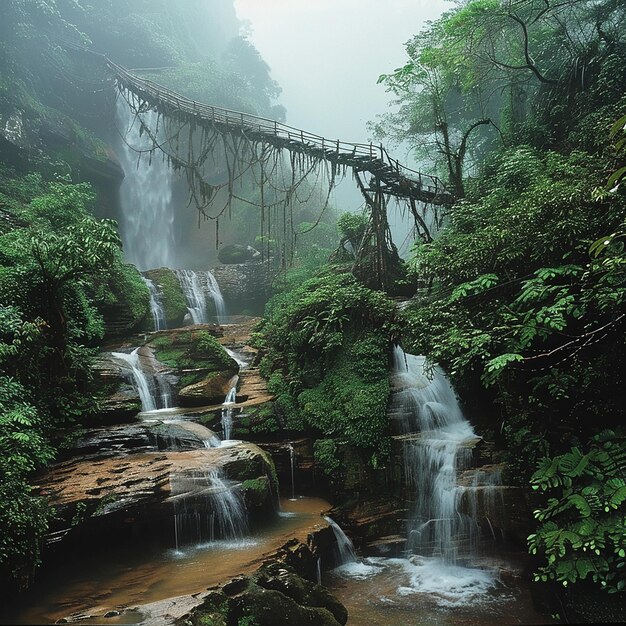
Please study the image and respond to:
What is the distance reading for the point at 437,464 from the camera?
7617mm

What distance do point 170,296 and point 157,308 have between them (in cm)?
89

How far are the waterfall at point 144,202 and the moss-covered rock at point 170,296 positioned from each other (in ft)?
27.4

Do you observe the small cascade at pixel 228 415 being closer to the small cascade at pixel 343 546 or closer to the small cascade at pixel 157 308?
the small cascade at pixel 343 546

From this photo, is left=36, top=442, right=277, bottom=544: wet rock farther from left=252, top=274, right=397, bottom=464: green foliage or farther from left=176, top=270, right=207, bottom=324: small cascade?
left=176, top=270, right=207, bottom=324: small cascade

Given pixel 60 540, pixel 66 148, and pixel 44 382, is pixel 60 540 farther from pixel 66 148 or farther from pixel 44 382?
pixel 66 148

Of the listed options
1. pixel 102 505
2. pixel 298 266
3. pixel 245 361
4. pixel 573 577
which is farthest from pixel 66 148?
pixel 573 577

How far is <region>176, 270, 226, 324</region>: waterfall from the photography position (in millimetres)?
19322

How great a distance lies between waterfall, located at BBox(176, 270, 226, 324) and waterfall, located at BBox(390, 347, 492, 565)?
39.8 ft

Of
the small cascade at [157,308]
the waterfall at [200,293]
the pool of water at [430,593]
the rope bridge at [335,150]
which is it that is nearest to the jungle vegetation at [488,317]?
the pool of water at [430,593]

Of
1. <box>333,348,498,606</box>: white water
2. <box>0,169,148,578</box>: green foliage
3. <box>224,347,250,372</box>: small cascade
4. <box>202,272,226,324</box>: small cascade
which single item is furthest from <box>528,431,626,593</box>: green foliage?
<box>202,272,226,324</box>: small cascade

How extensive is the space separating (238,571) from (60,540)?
247 centimetres

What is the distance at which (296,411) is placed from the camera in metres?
9.72

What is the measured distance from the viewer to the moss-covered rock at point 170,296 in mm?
16828

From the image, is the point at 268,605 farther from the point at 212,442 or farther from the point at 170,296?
the point at 170,296
